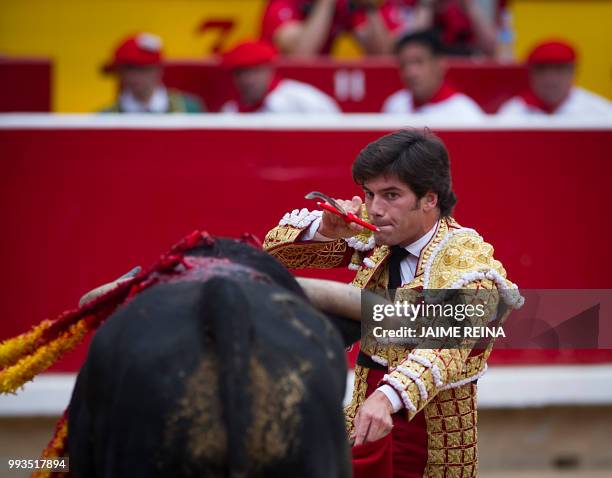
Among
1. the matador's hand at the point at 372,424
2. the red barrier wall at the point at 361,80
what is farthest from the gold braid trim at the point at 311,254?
the red barrier wall at the point at 361,80

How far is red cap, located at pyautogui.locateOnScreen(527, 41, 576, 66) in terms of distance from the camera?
6809 mm

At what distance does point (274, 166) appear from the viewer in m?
5.33

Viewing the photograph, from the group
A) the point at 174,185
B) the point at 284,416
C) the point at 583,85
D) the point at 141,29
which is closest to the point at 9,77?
the point at 141,29

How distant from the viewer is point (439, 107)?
6660 mm

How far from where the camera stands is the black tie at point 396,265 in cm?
309

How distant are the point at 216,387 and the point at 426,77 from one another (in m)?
4.78

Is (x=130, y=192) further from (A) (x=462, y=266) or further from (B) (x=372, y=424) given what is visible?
(B) (x=372, y=424)

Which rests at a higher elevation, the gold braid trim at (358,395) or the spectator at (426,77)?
the spectator at (426,77)

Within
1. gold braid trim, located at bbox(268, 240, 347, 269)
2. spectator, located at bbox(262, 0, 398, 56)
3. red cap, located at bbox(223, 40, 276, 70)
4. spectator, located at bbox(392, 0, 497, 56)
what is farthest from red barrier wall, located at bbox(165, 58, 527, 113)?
gold braid trim, located at bbox(268, 240, 347, 269)

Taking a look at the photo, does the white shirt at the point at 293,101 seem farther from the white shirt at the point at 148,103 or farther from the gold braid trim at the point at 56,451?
the gold braid trim at the point at 56,451

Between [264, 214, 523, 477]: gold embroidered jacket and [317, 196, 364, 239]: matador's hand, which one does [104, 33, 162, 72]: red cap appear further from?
[317, 196, 364, 239]: matador's hand

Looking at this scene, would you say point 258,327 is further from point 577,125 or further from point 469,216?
point 577,125

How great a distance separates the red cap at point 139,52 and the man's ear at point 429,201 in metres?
3.93

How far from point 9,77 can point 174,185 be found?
2.60 meters
